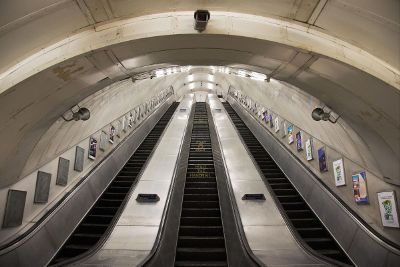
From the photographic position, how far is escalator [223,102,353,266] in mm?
5561

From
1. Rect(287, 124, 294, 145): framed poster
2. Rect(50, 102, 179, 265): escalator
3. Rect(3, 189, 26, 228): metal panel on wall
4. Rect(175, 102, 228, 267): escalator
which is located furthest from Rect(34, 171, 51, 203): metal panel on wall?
Rect(287, 124, 294, 145): framed poster

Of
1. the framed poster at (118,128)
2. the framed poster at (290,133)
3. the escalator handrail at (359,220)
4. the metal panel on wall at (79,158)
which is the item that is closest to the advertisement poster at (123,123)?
the framed poster at (118,128)

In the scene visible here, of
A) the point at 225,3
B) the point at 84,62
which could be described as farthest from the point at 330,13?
the point at 84,62

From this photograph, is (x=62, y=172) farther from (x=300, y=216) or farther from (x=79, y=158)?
(x=300, y=216)

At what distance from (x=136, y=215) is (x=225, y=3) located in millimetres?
5288

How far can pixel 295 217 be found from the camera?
703 cm

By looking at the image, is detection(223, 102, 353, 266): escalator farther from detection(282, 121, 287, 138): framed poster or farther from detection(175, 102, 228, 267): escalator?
detection(175, 102, 228, 267): escalator

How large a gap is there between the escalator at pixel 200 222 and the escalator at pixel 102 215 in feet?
5.42

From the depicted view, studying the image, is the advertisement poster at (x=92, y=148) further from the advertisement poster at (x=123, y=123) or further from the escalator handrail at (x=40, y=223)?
the advertisement poster at (x=123, y=123)

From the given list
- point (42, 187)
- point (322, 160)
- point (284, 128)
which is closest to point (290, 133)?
point (284, 128)

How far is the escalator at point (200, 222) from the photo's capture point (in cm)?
525

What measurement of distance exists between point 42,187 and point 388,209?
6.47m

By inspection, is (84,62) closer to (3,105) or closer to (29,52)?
(29,52)

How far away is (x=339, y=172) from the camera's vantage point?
6.33m
